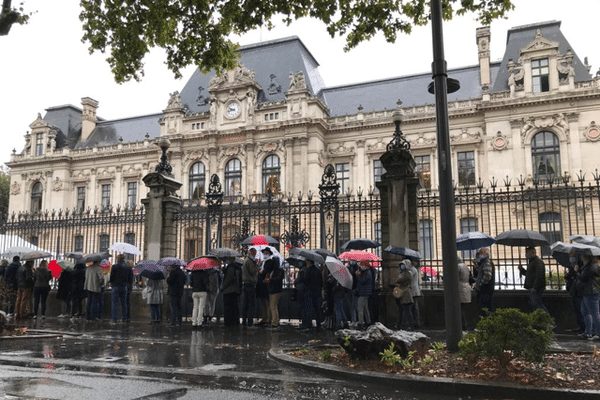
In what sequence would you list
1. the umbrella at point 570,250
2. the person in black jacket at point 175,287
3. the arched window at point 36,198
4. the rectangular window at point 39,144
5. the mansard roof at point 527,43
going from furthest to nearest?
1. the rectangular window at point 39,144
2. the arched window at point 36,198
3. the mansard roof at point 527,43
4. the person in black jacket at point 175,287
5. the umbrella at point 570,250

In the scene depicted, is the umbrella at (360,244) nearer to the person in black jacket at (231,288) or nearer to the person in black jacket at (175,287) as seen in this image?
the person in black jacket at (231,288)

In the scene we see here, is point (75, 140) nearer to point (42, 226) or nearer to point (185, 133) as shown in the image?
point (185, 133)

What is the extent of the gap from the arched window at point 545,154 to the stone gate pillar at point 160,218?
999 inches

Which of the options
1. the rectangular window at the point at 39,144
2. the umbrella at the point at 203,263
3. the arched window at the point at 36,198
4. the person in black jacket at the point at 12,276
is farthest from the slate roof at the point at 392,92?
the umbrella at the point at 203,263

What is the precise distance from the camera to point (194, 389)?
19.3 feet

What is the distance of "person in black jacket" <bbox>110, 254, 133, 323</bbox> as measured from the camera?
13.8m

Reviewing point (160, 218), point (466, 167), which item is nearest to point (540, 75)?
point (466, 167)

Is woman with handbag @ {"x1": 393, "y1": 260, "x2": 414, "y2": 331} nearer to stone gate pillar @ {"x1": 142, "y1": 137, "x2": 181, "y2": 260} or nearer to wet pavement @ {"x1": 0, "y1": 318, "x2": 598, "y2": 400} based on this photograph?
wet pavement @ {"x1": 0, "y1": 318, "x2": 598, "y2": 400}

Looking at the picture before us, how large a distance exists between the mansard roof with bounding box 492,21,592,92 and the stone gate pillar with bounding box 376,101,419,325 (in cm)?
2620

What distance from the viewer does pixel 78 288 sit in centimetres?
1533

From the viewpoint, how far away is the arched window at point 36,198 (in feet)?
158

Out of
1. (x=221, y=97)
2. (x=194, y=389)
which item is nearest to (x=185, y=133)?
(x=221, y=97)

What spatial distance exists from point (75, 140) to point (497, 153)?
3901 centimetres

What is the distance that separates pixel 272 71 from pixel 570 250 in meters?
35.2
